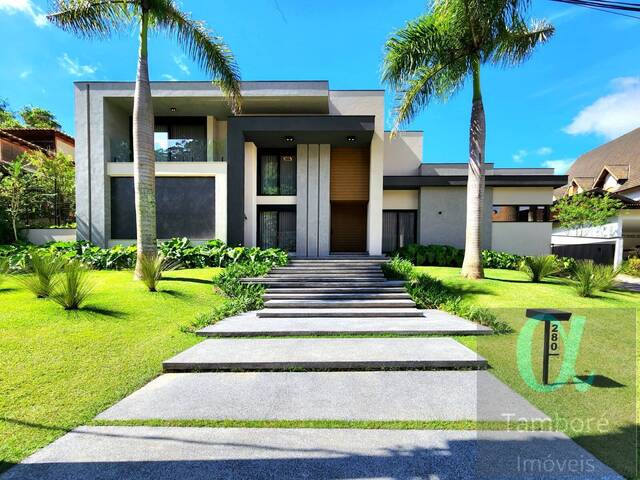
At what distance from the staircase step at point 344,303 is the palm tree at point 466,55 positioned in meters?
3.78

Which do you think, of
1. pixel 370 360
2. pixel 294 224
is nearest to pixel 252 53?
pixel 294 224

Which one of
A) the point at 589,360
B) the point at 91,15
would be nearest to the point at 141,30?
the point at 91,15

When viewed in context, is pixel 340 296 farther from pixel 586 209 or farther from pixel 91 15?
pixel 586 209

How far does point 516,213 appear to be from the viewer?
1731 cm

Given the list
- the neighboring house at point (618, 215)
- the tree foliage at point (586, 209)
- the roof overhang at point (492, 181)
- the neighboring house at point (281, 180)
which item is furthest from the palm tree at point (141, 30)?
the neighboring house at point (618, 215)

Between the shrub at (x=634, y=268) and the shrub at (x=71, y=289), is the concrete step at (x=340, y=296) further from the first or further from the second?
the shrub at (x=634, y=268)

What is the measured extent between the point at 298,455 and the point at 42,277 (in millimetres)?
7287

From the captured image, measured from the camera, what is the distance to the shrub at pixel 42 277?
6.80 meters

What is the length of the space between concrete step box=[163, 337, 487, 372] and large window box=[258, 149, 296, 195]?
34.9 ft

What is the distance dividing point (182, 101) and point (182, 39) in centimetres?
420

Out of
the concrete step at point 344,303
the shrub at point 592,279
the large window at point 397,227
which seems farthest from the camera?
the large window at point 397,227

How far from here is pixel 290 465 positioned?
8.23 ft

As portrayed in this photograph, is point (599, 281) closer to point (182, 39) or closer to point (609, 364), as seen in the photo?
point (609, 364)

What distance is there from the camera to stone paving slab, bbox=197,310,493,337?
19.9ft
